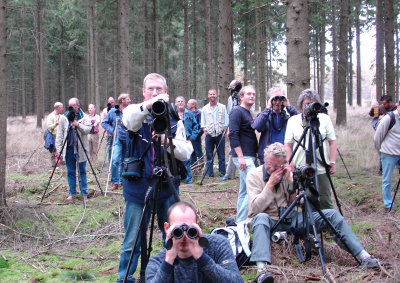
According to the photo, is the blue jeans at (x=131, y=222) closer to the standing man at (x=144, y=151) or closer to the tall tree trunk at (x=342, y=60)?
the standing man at (x=144, y=151)

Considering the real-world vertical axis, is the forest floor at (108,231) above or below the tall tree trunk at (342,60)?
below

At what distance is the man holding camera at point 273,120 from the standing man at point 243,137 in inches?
5.9

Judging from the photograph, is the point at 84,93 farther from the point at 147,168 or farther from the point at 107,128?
the point at 147,168

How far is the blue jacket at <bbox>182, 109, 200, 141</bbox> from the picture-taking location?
9.24m

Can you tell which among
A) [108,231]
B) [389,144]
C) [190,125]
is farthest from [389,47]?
[108,231]

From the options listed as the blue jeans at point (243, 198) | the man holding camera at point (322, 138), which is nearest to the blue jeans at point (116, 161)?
the blue jeans at point (243, 198)

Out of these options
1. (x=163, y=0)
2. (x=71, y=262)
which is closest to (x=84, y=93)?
(x=163, y=0)

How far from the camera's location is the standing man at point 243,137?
5.41 m

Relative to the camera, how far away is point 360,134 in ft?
47.0

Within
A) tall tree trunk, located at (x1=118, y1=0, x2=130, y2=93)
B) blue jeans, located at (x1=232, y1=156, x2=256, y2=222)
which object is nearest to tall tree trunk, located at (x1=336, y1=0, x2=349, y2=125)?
tall tree trunk, located at (x1=118, y1=0, x2=130, y2=93)

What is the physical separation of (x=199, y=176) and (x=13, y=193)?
4289 millimetres

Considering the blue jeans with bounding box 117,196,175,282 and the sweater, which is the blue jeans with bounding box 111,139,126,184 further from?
the sweater

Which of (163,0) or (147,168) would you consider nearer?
(147,168)

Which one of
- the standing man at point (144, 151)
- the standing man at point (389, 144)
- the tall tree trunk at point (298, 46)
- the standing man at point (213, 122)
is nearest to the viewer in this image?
the standing man at point (144, 151)
